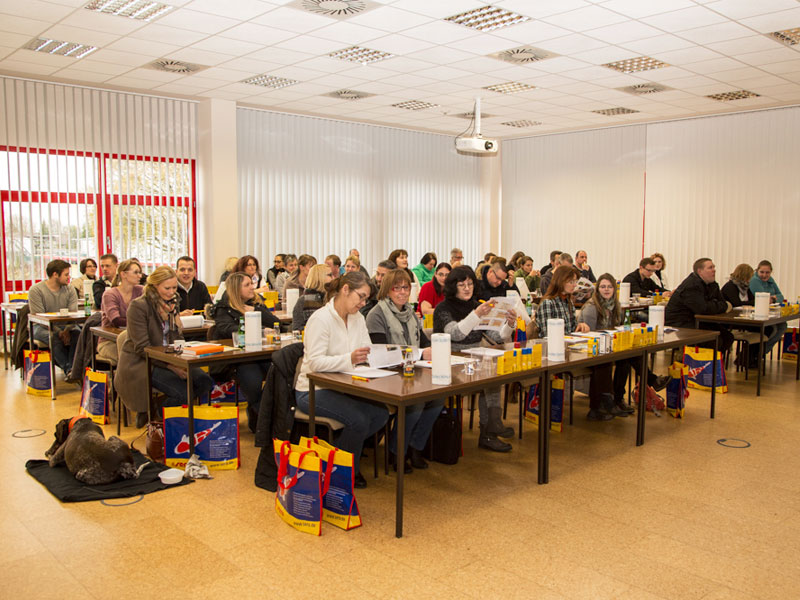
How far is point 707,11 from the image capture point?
591 centimetres

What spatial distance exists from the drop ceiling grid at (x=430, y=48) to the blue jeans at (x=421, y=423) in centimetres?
343

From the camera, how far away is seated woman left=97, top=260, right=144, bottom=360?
5449 mm

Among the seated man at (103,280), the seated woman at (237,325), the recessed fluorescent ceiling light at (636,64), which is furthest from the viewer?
the recessed fluorescent ceiling light at (636,64)

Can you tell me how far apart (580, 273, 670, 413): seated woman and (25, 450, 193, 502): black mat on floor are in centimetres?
337

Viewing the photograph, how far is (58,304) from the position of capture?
22.8ft

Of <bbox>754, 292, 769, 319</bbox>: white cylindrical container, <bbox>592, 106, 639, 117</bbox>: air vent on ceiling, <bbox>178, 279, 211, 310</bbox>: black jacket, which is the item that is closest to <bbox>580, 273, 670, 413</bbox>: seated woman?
<bbox>754, 292, 769, 319</bbox>: white cylindrical container

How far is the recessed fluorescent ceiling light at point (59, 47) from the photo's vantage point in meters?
6.94

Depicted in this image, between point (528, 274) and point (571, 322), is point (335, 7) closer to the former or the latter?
point (571, 322)

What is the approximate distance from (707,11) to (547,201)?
719 cm

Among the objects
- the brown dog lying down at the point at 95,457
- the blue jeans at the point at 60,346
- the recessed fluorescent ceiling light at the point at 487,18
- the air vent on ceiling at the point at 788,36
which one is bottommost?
the brown dog lying down at the point at 95,457

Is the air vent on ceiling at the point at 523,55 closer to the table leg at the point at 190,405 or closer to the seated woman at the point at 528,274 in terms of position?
the seated woman at the point at 528,274

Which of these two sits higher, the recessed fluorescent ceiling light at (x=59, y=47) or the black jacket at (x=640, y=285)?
the recessed fluorescent ceiling light at (x=59, y=47)

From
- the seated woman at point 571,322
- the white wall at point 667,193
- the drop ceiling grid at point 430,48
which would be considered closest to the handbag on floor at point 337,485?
the seated woman at point 571,322

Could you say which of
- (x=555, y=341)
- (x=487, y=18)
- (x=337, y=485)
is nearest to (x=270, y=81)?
(x=487, y=18)
